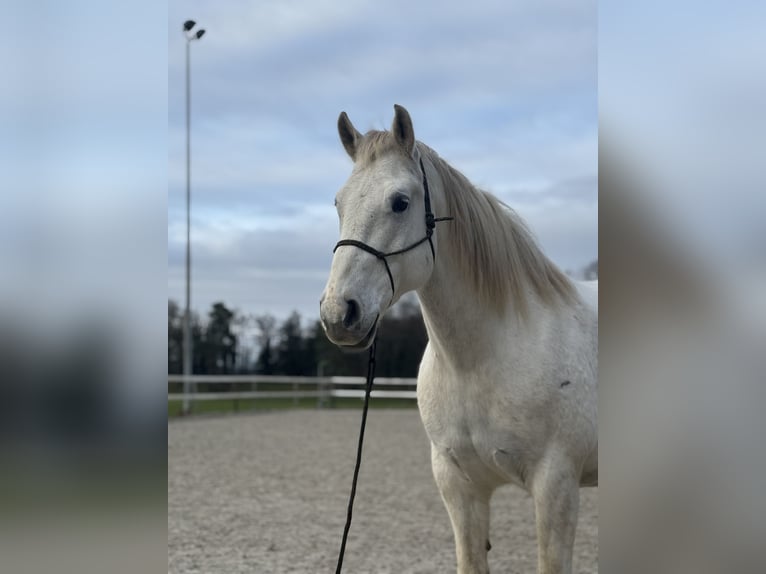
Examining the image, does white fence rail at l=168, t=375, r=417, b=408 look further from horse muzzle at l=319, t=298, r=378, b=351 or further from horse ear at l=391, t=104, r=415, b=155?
horse muzzle at l=319, t=298, r=378, b=351

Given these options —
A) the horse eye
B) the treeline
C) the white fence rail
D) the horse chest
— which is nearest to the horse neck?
the horse chest

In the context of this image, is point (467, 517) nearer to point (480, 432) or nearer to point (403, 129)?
point (480, 432)

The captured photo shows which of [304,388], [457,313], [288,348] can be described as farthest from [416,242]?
[288,348]

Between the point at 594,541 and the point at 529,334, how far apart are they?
11.3 feet

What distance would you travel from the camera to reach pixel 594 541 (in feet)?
17.7

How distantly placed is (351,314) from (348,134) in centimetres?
75

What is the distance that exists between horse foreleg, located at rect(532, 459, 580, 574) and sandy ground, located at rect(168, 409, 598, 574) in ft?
7.57

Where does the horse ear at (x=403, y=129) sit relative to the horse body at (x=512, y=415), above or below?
above

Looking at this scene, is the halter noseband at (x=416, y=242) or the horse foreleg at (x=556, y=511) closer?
the halter noseband at (x=416, y=242)

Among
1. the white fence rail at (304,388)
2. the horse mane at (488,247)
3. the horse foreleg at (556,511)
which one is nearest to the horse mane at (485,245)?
the horse mane at (488,247)

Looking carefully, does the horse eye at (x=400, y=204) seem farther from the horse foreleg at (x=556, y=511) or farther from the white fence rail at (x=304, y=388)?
the white fence rail at (x=304, y=388)

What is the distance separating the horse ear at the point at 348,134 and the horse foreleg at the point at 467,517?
3.86ft

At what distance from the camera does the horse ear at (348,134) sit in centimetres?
251

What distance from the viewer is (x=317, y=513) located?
661cm
